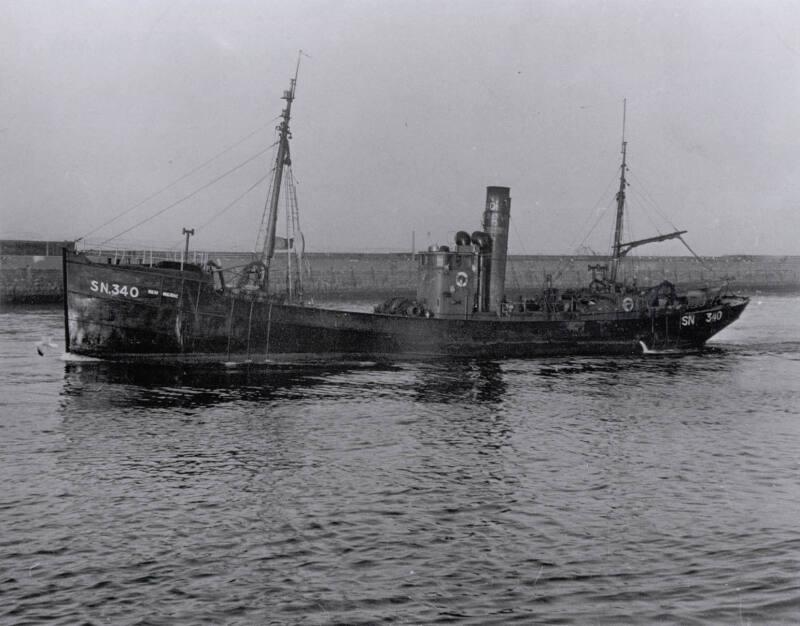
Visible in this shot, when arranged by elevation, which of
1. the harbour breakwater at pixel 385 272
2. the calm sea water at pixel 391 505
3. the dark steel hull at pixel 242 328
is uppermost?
the harbour breakwater at pixel 385 272

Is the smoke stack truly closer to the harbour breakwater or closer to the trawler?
the trawler

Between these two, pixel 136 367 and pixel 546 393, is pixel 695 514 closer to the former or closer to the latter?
pixel 546 393

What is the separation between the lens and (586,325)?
35.8 m

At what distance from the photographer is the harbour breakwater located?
213 feet

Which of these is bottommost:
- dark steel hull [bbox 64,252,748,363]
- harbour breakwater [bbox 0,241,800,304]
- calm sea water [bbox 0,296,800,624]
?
calm sea water [bbox 0,296,800,624]

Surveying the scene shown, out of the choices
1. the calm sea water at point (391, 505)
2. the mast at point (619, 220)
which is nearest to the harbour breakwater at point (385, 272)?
the mast at point (619, 220)

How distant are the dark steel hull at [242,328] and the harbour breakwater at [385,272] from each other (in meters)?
12.2

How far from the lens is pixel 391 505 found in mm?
13242

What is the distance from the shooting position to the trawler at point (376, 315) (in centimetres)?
2797

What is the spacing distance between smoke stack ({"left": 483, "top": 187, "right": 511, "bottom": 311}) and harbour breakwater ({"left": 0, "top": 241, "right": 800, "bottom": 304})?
11.0 m

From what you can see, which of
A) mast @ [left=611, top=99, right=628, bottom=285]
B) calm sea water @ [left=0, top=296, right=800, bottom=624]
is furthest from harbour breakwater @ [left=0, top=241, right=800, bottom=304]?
calm sea water @ [left=0, top=296, right=800, bottom=624]

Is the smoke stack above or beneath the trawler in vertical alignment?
above

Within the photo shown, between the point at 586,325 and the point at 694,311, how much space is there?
24.0 feet

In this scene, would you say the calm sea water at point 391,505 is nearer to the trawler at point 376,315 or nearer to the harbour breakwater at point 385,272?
the trawler at point 376,315
